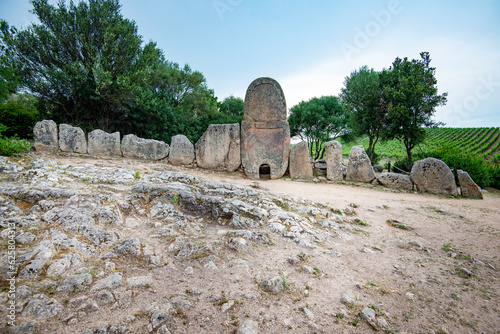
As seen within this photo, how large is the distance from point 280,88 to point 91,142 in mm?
7378

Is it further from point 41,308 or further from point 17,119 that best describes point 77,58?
point 41,308

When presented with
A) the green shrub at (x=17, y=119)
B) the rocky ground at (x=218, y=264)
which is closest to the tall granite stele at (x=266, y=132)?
the rocky ground at (x=218, y=264)

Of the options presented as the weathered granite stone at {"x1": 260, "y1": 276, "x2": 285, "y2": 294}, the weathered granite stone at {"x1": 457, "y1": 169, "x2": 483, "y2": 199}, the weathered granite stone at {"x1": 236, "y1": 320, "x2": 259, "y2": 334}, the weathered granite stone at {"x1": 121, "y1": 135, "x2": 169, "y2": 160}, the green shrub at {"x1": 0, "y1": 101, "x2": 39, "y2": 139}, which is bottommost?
the weathered granite stone at {"x1": 236, "y1": 320, "x2": 259, "y2": 334}

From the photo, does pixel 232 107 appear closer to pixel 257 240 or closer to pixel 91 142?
pixel 91 142

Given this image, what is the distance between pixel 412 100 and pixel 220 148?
10.3 m

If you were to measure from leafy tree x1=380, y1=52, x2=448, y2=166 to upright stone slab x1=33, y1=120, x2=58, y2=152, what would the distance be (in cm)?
1471

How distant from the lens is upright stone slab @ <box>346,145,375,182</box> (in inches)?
384

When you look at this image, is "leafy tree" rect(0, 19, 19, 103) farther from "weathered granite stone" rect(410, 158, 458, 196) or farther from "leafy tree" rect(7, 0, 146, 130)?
"weathered granite stone" rect(410, 158, 458, 196)

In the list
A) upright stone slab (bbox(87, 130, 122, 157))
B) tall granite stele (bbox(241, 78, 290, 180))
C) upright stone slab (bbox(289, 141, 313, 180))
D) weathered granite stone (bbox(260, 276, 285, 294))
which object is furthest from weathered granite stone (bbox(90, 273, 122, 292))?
upright stone slab (bbox(289, 141, 313, 180))

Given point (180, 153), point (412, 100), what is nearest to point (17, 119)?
point (180, 153)

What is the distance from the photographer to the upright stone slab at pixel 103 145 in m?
9.05

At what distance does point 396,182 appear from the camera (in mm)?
9391

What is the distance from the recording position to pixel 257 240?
3680mm

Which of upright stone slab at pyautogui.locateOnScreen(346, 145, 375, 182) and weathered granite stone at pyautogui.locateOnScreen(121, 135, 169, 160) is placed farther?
upright stone slab at pyautogui.locateOnScreen(346, 145, 375, 182)
